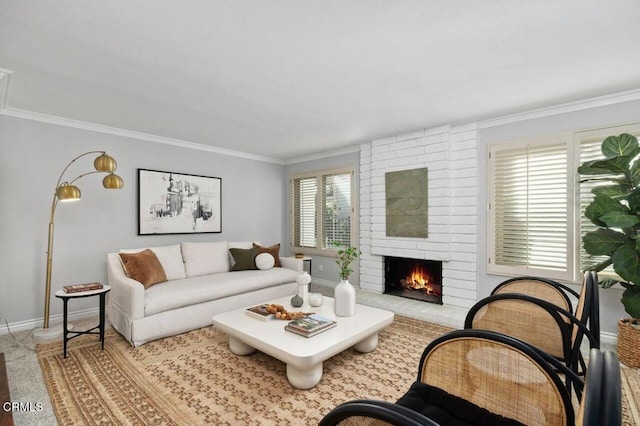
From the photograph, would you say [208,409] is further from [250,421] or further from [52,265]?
[52,265]

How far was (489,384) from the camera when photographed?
125cm

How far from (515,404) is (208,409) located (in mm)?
1772

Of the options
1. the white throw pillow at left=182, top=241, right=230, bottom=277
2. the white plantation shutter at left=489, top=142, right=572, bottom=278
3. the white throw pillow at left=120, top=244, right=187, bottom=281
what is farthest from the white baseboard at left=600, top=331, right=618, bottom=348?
the white throw pillow at left=120, top=244, right=187, bottom=281

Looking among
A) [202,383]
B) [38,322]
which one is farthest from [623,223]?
[38,322]

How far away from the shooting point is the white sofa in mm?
3039

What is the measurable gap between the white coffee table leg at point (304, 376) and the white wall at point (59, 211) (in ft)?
10.2

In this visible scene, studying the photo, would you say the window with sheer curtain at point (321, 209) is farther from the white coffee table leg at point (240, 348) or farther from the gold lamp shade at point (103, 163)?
the gold lamp shade at point (103, 163)

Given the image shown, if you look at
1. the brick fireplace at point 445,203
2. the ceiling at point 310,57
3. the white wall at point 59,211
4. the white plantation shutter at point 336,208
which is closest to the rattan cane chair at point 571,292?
the ceiling at point 310,57

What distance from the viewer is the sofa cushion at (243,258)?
447 cm

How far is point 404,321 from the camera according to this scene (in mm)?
3666

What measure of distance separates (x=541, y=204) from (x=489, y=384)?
3010mm

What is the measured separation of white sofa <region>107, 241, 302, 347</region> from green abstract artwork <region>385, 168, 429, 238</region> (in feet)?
5.24

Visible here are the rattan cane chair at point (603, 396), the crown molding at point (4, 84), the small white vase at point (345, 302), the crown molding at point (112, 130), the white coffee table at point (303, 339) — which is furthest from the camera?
the crown molding at point (112, 130)

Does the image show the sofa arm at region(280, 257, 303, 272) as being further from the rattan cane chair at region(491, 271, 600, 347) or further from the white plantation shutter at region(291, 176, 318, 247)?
the rattan cane chair at region(491, 271, 600, 347)
